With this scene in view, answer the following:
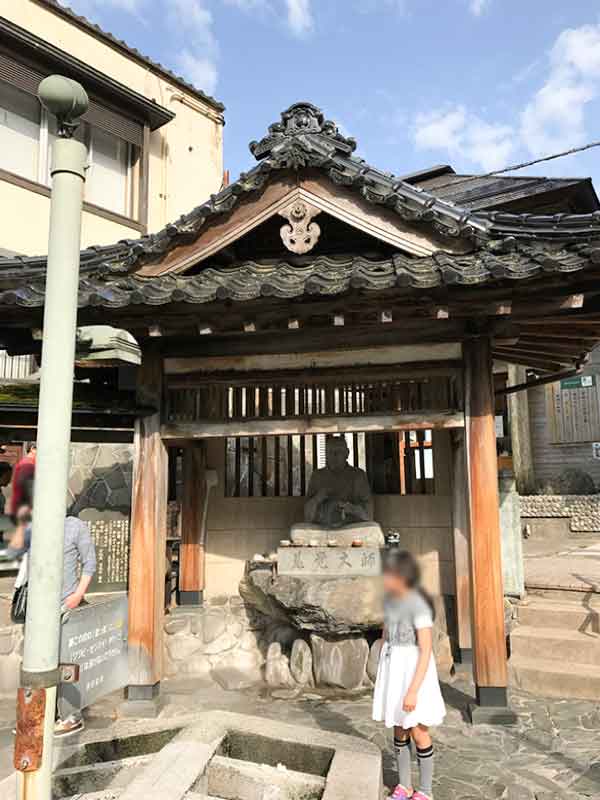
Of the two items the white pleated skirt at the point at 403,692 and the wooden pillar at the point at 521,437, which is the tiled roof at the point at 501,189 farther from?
the white pleated skirt at the point at 403,692

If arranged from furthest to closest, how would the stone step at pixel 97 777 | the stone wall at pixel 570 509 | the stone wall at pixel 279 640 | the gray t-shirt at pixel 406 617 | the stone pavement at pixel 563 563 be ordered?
the stone wall at pixel 570 509, the stone pavement at pixel 563 563, the stone wall at pixel 279 640, the stone step at pixel 97 777, the gray t-shirt at pixel 406 617

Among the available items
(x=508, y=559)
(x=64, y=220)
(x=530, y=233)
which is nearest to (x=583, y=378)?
(x=508, y=559)

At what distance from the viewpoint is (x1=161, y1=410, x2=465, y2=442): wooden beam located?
6121mm

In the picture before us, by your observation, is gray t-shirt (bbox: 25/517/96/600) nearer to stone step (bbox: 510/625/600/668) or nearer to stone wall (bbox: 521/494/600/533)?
stone step (bbox: 510/625/600/668)

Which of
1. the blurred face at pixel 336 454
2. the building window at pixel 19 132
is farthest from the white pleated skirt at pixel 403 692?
the building window at pixel 19 132

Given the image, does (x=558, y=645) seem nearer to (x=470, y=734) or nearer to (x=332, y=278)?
(x=470, y=734)

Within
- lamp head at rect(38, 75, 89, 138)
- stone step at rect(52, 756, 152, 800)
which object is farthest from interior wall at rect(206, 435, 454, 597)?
lamp head at rect(38, 75, 89, 138)

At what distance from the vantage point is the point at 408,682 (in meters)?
3.89

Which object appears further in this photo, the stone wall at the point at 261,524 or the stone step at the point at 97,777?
the stone wall at the point at 261,524

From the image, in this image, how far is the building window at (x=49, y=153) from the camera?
41.2 ft

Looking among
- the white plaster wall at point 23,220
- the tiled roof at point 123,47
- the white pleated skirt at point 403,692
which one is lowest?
the white pleated skirt at point 403,692

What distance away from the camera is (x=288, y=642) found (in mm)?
7965

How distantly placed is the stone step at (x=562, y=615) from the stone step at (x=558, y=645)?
6.9 inches

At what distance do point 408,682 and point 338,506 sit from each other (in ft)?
13.8
